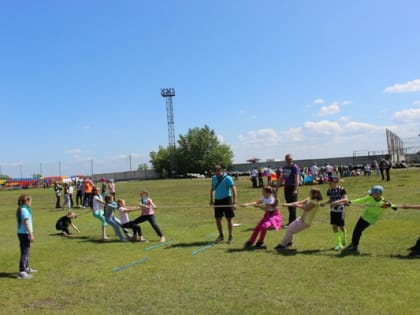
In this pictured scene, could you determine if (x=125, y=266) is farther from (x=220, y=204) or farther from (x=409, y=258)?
(x=409, y=258)

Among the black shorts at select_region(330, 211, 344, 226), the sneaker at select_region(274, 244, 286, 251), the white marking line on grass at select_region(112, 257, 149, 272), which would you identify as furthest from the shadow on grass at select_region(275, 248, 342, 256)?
the white marking line on grass at select_region(112, 257, 149, 272)

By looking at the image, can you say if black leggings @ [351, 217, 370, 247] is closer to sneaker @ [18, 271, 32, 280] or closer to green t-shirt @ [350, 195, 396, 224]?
green t-shirt @ [350, 195, 396, 224]

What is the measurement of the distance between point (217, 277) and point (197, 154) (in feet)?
270

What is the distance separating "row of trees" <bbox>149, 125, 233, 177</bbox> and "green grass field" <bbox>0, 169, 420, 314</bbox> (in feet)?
250

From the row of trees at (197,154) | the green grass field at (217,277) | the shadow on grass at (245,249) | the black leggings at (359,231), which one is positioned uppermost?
the row of trees at (197,154)

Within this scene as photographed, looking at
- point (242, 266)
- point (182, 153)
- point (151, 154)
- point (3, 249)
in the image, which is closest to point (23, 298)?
point (242, 266)

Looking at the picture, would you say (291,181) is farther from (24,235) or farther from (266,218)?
(24,235)

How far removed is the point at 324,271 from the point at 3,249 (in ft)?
28.6

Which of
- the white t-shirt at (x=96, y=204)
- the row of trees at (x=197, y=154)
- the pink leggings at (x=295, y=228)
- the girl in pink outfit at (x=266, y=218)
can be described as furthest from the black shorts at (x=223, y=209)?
the row of trees at (x=197, y=154)

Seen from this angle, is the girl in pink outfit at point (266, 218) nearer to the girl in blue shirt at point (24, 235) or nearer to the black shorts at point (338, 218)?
the black shorts at point (338, 218)

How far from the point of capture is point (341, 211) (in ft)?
30.7

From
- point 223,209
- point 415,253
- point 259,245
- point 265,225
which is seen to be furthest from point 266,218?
point 415,253

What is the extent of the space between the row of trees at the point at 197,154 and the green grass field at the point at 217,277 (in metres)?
76.3

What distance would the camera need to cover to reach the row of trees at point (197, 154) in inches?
3499
